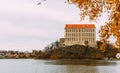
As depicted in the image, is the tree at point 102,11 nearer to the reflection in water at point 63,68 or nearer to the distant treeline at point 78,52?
the reflection in water at point 63,68

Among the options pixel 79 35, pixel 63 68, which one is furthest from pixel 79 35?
pixel 63 68

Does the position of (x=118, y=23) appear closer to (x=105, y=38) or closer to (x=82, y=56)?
(x=105, y=38)

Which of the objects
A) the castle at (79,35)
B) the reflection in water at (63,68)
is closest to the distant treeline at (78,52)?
the castle at (79,35)

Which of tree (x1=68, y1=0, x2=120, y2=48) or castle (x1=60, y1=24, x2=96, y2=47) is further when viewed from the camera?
castle (x1=60, y1=24, x2=96, y2=47)

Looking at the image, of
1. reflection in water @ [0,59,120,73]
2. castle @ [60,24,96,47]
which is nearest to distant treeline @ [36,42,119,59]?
castle @ [60,24,96,47]

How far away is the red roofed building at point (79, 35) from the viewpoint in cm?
15050

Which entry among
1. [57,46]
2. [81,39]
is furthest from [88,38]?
[57,46]

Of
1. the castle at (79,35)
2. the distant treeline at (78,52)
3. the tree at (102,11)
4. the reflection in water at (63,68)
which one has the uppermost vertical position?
the castle at (79,35)

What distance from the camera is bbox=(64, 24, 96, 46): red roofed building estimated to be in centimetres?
15050

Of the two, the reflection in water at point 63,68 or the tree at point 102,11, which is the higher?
the tree at point 102,11

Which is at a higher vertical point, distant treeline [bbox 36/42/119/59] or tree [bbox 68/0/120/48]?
distant treeline [bbox 36/42/119/59]

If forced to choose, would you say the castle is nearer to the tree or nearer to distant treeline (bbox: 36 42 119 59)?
distant treeline (bbox: 36 42 119 59)

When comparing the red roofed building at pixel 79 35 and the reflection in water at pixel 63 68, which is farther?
the red roofed building at pixel 79 35

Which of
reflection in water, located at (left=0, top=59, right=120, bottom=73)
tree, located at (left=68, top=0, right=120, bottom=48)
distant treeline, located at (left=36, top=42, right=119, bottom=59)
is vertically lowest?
reflection in water, located at (left=0, top=59, right=120, bottom=73)
